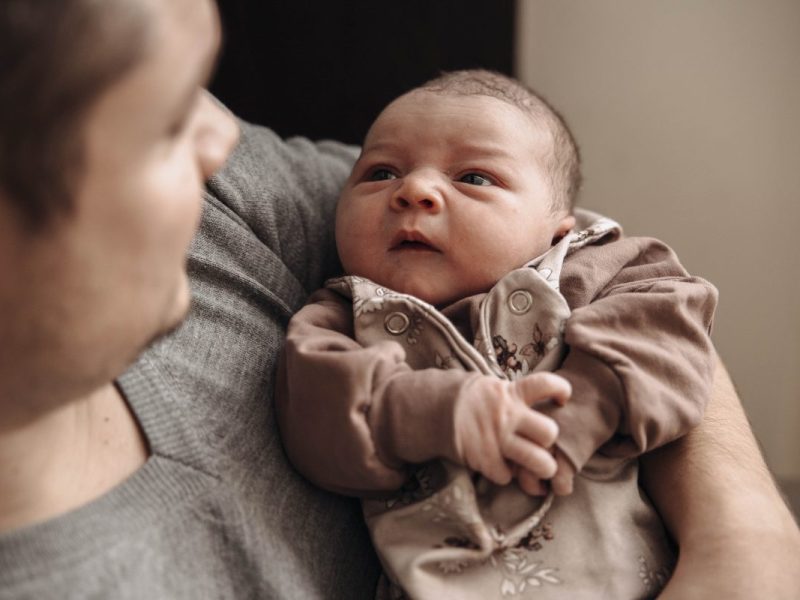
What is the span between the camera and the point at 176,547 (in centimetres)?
76

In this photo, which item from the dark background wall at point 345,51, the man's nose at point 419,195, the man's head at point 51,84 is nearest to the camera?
the man's head at point 51,84

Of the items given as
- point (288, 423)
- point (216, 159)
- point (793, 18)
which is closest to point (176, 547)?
point (288, 423)

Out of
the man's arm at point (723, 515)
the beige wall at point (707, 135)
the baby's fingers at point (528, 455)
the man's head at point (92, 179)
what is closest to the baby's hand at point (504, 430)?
A: the baby's fingers at point (528, 455)

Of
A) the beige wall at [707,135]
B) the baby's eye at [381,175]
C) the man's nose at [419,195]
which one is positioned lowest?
the beige wall at [707,135]

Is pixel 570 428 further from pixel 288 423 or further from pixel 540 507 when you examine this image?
pixel 288 423

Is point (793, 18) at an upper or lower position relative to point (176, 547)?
upper

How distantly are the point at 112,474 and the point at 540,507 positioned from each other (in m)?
0.42

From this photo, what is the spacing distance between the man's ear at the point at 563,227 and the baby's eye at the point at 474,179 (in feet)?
Answer: 0.46

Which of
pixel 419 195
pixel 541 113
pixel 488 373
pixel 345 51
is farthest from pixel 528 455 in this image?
pixel 345 51

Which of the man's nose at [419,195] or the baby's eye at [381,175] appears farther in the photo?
the baby's eye at [381,175]

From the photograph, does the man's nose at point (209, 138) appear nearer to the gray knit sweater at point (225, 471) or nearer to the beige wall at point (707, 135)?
the gray knit sweater at point (225, 471)

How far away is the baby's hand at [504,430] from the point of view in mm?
804

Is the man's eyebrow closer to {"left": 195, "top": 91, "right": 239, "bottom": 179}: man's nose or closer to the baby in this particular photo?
{"left": 195, "top": 91, "right": 239, "bottom": 179}: man's nose

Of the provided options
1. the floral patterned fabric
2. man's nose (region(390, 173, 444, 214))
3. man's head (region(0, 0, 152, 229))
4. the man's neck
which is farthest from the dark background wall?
man's head (region(0, 0, 152, 229))
